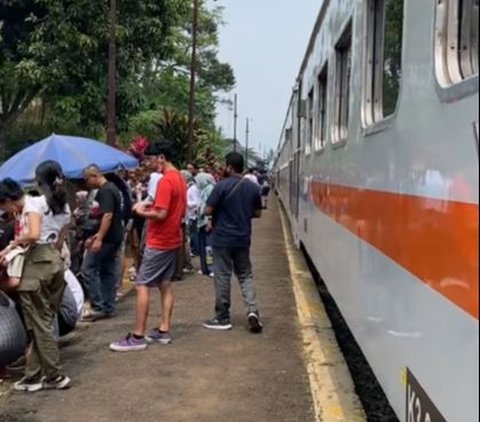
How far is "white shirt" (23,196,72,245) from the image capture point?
17.8 feet

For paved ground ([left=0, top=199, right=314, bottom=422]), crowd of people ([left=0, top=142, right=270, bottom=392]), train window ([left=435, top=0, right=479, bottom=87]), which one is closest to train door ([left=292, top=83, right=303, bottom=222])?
crowd of people ([left=0, top=142, right=270, bottom=392])

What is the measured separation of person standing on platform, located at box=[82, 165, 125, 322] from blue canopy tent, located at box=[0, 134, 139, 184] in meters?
1.08

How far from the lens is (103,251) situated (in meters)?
8.15

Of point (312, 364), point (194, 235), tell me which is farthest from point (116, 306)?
point (194, 235)

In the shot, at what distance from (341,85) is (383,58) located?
2312 millimetres

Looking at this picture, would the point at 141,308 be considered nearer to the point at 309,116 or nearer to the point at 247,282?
the point at 247,282

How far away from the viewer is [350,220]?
511 cm

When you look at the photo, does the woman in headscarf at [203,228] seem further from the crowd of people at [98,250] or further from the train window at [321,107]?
the train window at [321,107]

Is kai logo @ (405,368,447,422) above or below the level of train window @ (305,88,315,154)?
below

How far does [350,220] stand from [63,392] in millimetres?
2355

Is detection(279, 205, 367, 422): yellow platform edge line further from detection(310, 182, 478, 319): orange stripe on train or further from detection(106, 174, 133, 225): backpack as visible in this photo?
detection(106, 174, 133, 225): backpack

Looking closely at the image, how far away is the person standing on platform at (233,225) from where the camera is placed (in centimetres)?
757

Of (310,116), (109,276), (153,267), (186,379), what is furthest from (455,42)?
(310,116)

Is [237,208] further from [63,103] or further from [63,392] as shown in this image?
[63,103]
